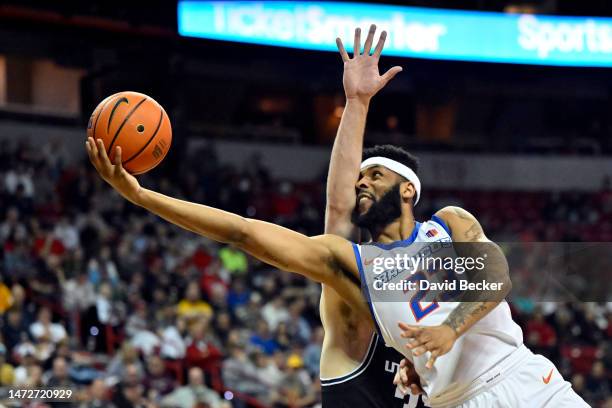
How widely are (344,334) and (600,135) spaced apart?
2000 centimetres

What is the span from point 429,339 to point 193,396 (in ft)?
22.4

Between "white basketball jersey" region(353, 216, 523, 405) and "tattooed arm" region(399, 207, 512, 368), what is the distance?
135 millimetres

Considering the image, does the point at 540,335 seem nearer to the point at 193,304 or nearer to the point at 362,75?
the point at 193,304

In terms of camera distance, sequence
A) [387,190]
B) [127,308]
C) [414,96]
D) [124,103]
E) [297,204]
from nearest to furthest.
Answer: [124,103]
[387,190]
[127,308]
[297,204]
[414,96]

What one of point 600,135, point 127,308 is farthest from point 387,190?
point 600,135

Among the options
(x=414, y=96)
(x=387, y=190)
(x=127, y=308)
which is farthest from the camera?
(x=414, y=96)

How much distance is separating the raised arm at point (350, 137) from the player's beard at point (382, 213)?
0.47 metres


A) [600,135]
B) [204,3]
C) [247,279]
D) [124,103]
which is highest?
[204,3]

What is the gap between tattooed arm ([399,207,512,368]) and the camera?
12.8ft

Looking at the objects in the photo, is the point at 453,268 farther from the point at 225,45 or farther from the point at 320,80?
the point at 320,80

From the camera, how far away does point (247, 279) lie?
1466 cm

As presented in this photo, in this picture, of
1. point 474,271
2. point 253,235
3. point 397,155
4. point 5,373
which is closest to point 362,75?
point 397,155

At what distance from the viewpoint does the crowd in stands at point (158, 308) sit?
34.0 ft

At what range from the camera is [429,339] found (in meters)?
3.90
